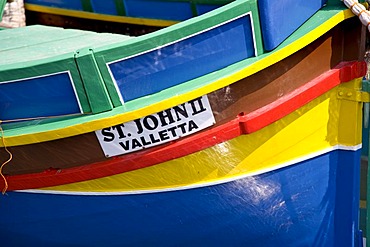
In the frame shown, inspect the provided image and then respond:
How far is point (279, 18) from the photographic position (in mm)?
3539

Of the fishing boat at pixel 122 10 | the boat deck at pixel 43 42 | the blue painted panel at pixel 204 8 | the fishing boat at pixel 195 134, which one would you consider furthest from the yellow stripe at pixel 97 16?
the fishing boat at pixel 195 134

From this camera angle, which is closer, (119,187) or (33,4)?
(119,187)

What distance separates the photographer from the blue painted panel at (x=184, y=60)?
11.2 ft

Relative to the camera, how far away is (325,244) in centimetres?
406

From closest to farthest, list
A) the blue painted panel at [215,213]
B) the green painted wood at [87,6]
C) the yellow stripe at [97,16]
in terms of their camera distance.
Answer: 1. the blue painted panel at [215,213]
2. the yellow stripe at [97,16]
3. the green painted wood at [87,6]

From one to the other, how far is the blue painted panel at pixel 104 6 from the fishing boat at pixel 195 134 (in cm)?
126

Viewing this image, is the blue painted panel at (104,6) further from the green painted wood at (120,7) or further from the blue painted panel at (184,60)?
the blue painted panel at (184,60)

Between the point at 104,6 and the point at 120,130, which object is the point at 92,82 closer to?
the point at 120,130

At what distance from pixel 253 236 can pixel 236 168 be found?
0.45 metres

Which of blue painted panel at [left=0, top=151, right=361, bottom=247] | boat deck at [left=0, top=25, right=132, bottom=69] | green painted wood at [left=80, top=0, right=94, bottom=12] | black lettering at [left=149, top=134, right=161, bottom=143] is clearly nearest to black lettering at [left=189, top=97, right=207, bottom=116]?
black lettering at [left=149, top=134, right=161, bottom=143]

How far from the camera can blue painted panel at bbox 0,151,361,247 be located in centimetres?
380

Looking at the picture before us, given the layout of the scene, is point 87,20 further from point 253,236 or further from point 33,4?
point 253,236

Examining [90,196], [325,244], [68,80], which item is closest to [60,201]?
[90,196]

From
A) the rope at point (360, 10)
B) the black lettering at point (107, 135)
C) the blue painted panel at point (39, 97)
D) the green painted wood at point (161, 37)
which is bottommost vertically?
the black lettering at point (107, 135)
